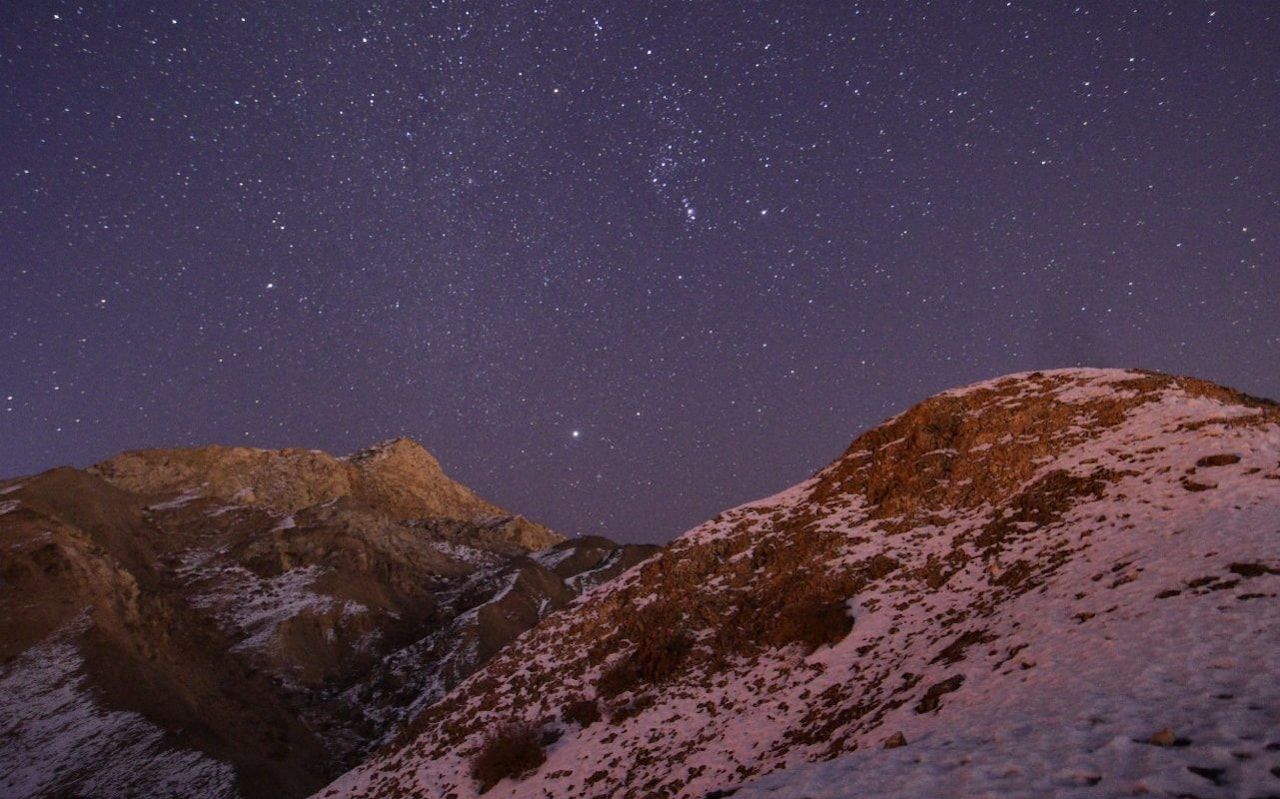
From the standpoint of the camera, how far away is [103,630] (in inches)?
2050

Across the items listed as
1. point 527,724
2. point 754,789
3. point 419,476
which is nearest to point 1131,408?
point 754,789

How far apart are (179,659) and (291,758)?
66.0ft

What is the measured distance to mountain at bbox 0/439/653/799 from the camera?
138ft

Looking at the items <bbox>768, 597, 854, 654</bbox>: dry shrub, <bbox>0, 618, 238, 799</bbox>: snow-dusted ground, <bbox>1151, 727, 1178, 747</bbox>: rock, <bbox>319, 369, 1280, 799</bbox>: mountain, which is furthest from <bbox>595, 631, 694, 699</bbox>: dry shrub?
<bbox>0, 618, 238, 799</bbox>: snow-dusted ground

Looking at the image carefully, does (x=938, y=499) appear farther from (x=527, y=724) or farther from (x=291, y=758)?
(x=291, y=758)

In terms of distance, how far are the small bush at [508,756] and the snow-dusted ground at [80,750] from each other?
26.7 meters

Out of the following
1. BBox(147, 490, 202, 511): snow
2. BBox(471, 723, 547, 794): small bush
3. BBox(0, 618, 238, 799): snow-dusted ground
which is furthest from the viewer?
BBox(147, 490, 202, 511): snow

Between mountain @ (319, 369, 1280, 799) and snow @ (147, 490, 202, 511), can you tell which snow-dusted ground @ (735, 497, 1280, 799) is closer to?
mountain @ (319, 369, 1280, 799)

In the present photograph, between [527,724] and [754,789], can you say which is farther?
[527,724]

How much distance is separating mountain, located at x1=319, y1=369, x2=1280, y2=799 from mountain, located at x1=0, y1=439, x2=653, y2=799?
84.5 ft

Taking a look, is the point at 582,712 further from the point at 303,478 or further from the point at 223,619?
the point at 303,478

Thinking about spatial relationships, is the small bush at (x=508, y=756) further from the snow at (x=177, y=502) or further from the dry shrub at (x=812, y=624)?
the snow at (x=177, y=502)

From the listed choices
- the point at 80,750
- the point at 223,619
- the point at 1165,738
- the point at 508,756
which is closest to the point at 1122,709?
the point at 1165,738

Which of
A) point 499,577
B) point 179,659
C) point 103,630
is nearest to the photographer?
point 103,630
